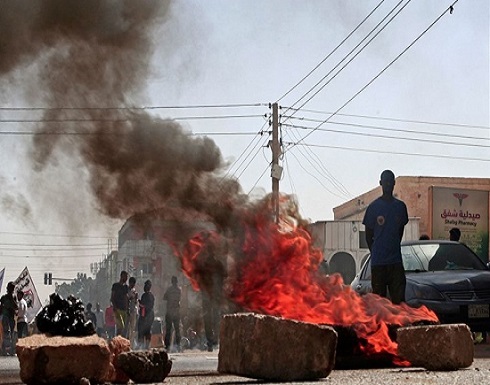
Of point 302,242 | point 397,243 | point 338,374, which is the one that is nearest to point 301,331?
point 338,374

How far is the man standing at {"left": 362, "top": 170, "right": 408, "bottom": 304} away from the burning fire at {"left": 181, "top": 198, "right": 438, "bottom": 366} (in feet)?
2.44

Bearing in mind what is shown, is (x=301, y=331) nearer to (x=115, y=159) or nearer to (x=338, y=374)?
(x=338, y=374)

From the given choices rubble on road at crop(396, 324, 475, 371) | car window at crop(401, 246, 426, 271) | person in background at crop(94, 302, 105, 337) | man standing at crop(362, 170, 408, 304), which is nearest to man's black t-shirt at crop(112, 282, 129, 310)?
car window at crop(401, 246, 426, 271)

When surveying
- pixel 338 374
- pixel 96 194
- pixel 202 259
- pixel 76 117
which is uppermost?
pixel 76 117

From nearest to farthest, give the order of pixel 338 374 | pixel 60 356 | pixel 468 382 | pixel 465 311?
1. pixel 468 382
2. pixel 60 356
3. pixel 338 374
4. pixel 465 311

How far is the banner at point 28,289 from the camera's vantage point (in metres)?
32.8

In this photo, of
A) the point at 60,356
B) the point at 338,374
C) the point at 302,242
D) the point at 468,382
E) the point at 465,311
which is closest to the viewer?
the point at 468,382

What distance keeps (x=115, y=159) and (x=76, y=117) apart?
83cm

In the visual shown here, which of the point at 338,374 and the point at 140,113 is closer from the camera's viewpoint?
the point at 338,374

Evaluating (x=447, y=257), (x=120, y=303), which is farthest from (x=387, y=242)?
(x=120, y=303)

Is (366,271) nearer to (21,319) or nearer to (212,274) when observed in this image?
(212,274)

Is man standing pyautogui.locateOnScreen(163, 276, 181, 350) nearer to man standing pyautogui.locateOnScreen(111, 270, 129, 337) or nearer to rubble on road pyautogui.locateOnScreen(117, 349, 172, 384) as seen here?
man standing pyautogui.locateOnScreen(111, 270, 129, 337)

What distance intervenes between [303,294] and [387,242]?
1.95 metres

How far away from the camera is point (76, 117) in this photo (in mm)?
14094
